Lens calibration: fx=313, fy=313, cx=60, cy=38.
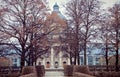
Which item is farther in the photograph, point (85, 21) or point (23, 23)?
point (85, 21)

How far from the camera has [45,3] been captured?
31.5 meters

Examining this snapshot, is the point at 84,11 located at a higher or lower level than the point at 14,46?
higher

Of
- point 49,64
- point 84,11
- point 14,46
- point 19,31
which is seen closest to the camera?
point 19,31

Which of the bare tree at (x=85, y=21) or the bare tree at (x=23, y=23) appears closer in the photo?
the bare tree at (x=23, y=23)

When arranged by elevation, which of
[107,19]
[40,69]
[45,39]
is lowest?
[40,69]

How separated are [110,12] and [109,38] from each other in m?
3.25

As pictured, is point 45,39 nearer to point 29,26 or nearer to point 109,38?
point 29,26

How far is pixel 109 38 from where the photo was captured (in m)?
36.2

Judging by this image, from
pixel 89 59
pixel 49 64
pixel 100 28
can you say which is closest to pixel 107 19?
pixel 100 28

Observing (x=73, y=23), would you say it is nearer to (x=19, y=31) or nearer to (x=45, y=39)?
(x=45, y=39)

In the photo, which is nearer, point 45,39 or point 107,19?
point 45,39

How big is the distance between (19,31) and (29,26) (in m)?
1.34

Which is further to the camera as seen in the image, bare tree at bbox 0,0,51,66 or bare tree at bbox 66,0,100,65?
bare tree at bbox 66,0,100,65

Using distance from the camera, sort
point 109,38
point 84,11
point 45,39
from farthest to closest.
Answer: point 109,38, point 84,11, point 45,39
